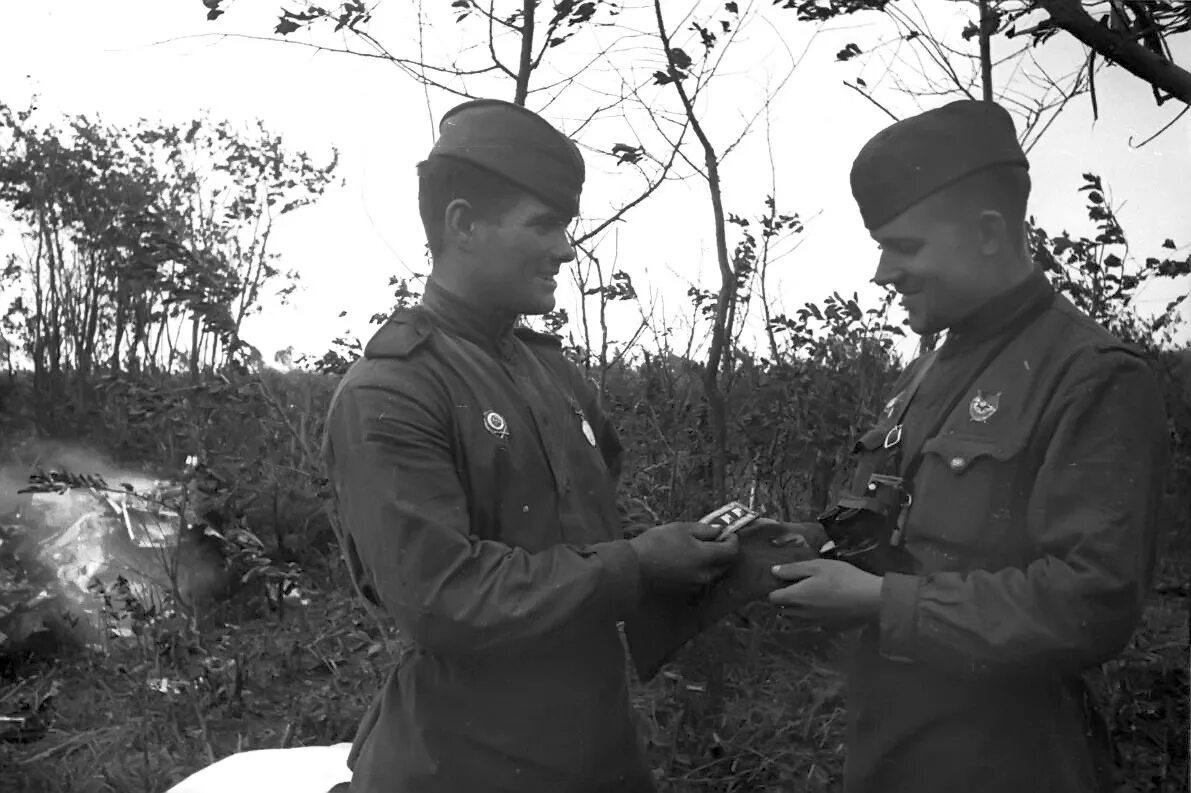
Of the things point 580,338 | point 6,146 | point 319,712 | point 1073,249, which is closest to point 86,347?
point 6,146

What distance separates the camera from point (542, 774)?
5.91 feet

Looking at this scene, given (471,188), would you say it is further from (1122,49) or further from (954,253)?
(1122,49)

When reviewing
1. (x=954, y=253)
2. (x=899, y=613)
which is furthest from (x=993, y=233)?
(x=899, y=613)

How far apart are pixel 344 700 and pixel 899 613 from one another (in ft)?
9.16

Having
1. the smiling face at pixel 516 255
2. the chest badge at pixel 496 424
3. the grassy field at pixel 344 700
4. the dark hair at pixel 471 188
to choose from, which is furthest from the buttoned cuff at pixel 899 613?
the grassy field at pixel 344 700

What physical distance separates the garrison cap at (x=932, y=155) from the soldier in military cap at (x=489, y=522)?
0.51m

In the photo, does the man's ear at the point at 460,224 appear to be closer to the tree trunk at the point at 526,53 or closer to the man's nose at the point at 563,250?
the man's nose at the point at 563,250

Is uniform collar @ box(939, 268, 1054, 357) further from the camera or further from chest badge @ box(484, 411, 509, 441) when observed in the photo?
chest badge @ box(484, 411, 509, 441)

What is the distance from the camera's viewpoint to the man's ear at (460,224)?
1823 mm

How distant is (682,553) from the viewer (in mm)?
1755

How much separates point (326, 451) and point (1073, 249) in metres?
1.82

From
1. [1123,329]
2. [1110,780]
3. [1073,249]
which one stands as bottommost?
[1110,780]

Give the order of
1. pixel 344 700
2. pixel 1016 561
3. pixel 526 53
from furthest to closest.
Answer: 1. pixel 344 700
2. pixel 526 53
3. pixel 1016 561

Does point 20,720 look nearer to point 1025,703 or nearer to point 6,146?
point 6,146
